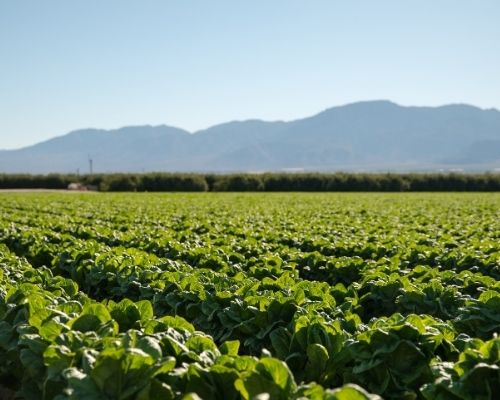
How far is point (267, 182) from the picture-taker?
2616 inches

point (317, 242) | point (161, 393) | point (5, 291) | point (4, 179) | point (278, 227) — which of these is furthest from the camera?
point (4, 179)

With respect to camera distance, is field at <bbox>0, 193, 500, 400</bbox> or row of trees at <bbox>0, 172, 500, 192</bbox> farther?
row of trees at <bbox>0, 172, 500, 192</bbox>

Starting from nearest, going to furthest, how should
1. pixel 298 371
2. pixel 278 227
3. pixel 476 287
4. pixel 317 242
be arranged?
pixel 298 371 → pixel 476 287 → pixel 317 242 → pixel 278 227

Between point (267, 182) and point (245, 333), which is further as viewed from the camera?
point (267, 182)

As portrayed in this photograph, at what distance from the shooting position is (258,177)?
6625cm

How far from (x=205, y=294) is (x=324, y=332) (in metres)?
1.94

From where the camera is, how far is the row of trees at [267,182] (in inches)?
2557

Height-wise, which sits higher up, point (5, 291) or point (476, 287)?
point (5, 291)

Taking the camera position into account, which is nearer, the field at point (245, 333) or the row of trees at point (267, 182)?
the field at point (245, 333)

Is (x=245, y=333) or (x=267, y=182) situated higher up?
(x=267, y=182)

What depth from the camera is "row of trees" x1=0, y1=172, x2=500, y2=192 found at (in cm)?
6494

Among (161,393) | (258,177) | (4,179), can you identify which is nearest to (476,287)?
(161,393)

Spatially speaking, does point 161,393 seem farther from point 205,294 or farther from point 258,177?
point 258,177

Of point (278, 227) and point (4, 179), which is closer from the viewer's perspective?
point (278, 227)
